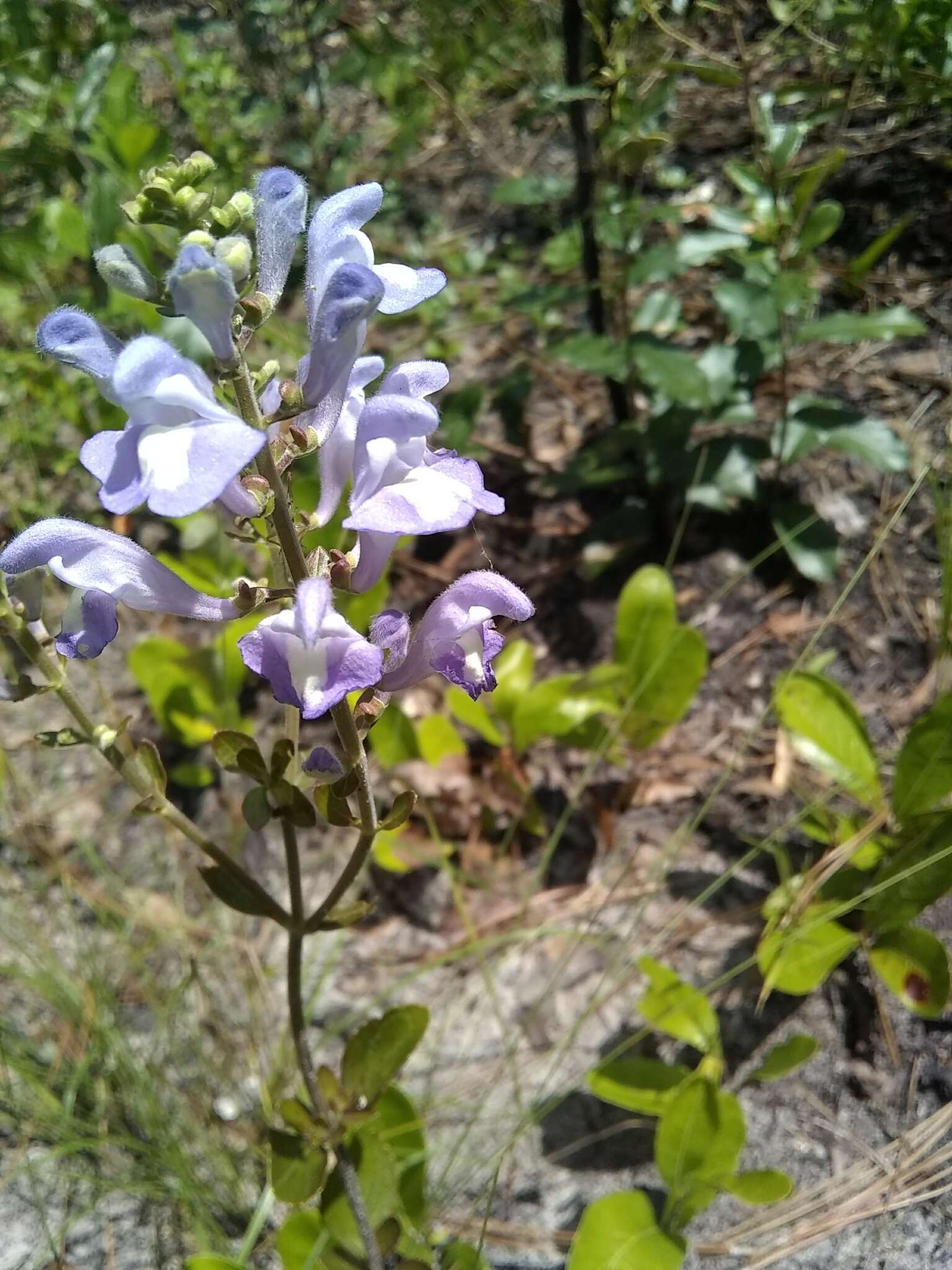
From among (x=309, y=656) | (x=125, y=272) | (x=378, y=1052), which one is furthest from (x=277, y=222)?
(x=378, y=1052)

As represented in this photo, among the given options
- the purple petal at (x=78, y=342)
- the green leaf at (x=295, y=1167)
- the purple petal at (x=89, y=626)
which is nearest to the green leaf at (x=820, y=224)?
the purple petal at (x=78, y=342)

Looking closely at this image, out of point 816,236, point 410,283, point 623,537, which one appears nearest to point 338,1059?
point 623,537

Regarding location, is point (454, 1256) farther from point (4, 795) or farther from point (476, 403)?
point (476, 403)

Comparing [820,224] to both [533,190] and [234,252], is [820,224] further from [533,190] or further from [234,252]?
[234,252]

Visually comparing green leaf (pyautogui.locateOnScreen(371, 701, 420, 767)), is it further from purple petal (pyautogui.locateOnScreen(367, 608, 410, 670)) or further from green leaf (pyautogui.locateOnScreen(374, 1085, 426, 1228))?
purple petal (pyautogui.locateOnScreen(367, 608, 410, 670))

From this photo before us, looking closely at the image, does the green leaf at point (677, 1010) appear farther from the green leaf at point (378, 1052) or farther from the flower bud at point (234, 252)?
the flower bud at point (234, 252)

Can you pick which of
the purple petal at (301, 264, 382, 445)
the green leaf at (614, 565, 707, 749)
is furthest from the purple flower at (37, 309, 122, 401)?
the green leaf at (614, 565, 707, 749)

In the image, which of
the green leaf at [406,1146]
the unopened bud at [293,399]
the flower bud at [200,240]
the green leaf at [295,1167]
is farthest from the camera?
the green leaf at [406,1146]
